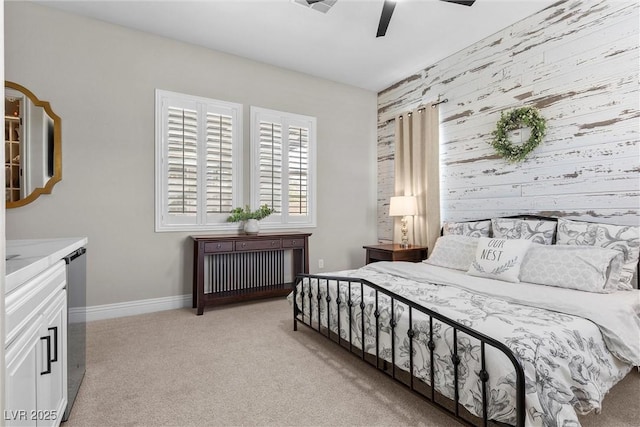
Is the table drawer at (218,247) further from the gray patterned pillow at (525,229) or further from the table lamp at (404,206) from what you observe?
the gray patterned pillow at (525,229)

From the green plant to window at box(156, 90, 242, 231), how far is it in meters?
0.11

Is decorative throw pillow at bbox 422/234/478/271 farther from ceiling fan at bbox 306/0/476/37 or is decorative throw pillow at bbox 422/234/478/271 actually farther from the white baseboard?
the white baseboard

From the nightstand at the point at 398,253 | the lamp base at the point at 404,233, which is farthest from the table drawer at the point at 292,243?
the lamp base at the point at 404,233

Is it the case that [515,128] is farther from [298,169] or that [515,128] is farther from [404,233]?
[298,169]

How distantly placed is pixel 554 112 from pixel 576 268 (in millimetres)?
1645

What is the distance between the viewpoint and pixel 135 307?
3.67m

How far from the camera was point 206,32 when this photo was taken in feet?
12.3

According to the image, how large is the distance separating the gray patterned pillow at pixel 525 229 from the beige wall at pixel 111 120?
9.76 feet

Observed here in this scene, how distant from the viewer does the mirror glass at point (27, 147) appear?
9.92 ft

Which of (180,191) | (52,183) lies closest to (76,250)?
(52,183)

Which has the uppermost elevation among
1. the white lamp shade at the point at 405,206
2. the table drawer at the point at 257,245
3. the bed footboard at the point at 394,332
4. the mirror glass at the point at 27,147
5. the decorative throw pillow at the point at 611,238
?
the mirror glass at the point at 27,147

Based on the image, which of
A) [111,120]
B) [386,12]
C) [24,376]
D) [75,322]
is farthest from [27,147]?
[386,12]

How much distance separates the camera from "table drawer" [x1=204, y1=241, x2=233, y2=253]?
3.66 meters

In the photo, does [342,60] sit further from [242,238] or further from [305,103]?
[242,238]
